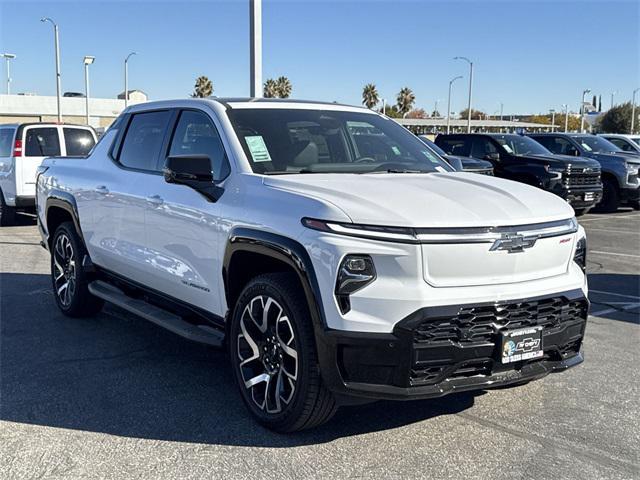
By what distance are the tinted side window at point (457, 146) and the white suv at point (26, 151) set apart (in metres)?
8.11

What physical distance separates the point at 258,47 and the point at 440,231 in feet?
28.1

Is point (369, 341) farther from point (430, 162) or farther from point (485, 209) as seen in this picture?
point (430, 162)

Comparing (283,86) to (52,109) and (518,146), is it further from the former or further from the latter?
(518,146)

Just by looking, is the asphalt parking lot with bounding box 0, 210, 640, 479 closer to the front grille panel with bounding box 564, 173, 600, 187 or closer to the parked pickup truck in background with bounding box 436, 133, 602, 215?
the parked pickup truck in background with bounding box 436, 133, 602, 215

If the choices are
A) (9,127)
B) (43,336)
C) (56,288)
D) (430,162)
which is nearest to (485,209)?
(430,162)

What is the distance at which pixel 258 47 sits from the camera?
1127 centimetres

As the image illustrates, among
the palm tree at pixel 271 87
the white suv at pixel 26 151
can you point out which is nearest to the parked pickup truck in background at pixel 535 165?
the white suv at pixel 26 151

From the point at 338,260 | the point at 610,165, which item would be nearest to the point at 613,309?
the point at 338,260

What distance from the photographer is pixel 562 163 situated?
14977 mm

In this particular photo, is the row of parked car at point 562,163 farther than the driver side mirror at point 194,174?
Yes

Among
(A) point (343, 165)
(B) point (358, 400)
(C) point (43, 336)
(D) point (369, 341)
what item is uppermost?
(A) point (343, 165)

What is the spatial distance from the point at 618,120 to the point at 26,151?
230ft

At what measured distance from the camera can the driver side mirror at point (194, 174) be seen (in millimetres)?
4223

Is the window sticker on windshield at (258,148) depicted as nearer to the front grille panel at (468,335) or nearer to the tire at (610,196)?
the front grille panel at (468,335)
